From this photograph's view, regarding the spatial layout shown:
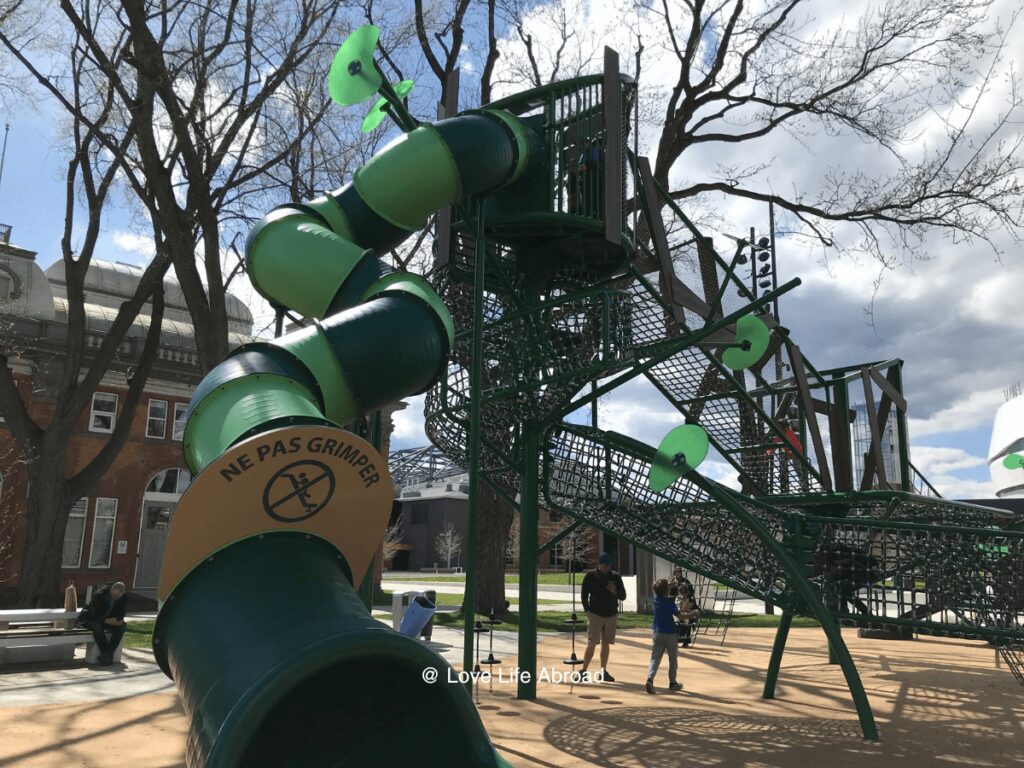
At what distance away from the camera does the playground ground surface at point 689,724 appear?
671cm

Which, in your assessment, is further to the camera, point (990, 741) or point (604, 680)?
point (604, 680)

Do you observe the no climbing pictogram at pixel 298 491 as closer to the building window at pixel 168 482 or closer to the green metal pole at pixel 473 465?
the green metal pole at pixel 473 465

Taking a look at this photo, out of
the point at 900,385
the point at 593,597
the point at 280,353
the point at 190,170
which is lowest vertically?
the point at 593,597

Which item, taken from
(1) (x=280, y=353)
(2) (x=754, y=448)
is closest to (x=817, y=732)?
(2) (x=754, y=448)

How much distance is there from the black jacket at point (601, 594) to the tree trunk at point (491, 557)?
7.73 meters

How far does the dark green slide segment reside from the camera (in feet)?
10.5

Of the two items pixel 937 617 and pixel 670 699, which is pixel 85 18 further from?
pixel 937 617

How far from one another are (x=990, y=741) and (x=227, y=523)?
7654mm

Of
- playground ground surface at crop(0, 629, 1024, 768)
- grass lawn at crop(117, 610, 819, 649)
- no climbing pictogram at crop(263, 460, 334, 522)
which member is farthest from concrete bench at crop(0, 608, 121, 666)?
no climbing pictogram at crop(263, 460, 334, 522)

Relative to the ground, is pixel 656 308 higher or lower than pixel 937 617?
higher

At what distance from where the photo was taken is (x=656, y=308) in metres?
7.96

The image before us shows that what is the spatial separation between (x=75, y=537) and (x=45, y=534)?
10.6m

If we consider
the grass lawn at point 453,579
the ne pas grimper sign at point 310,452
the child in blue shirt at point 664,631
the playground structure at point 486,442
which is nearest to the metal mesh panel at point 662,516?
the playground structure at point 486,442

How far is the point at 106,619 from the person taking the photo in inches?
479
